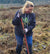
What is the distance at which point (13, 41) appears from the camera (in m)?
5.76

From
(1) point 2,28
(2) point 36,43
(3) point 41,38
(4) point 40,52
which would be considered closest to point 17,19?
(4) point 40,52

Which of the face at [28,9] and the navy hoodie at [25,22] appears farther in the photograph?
the navy hoodie at [25,22]

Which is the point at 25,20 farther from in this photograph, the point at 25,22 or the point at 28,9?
the point at 28,9

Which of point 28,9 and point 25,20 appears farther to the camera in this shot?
point 25,20

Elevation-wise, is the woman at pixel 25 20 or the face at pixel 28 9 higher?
the face at pixel 28 9

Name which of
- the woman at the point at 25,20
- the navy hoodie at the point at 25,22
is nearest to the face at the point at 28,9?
the woman at the point at 25,20

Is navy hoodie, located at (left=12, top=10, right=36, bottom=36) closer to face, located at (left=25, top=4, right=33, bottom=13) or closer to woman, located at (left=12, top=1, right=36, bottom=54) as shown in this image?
woman, located at (left=12, top=1, right=36, bottom=54)

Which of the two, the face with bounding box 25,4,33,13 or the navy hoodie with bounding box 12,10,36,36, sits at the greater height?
the face with bounding box 25,4,33,13

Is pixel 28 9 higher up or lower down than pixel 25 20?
higher up

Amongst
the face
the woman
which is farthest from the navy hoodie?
the face

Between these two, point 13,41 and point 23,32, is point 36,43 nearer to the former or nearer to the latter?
point 13,41

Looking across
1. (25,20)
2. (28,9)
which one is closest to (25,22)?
(25,20)

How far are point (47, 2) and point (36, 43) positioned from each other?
12055 millimetres

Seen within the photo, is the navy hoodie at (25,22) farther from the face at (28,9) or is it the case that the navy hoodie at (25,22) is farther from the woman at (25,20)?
the face at (28,9)
